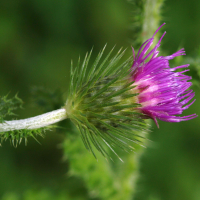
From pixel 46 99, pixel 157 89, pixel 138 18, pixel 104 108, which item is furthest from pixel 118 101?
pixel 138 18

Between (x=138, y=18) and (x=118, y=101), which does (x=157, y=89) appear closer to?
(x=118, y=101)

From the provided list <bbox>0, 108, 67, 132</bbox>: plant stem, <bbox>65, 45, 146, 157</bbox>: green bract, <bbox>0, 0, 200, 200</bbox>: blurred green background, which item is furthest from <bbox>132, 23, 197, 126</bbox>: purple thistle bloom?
<bbox>0, 0, 200, 200</bbox>: blurred green background

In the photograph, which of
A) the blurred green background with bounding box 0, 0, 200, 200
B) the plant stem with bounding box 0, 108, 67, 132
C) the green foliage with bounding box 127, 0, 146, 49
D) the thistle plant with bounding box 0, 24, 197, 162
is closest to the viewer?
the plant stem with bounding box 0, 108, 67, 132

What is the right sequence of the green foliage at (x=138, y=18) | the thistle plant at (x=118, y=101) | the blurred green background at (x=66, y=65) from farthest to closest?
the blurred green background at (x=66, y=65) → the green foliage at (x=138, y=18) → the thistle plant at (x=118, y=101)

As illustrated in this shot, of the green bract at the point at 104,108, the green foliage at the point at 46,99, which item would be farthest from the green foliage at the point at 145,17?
the green foliage at the point at 46,99

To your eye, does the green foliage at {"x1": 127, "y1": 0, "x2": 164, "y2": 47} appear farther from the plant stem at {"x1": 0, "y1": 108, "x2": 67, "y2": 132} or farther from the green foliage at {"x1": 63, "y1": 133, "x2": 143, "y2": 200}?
the plant stem at {"x1": 0, "y1": 108, "x2": 67, "y2": 132}

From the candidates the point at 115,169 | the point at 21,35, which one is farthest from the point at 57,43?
the point at 115,169

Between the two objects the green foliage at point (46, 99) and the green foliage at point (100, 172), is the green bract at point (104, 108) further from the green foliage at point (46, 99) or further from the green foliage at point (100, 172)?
the green foliage at point (100, 172)
